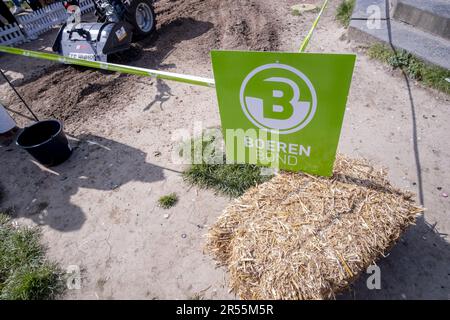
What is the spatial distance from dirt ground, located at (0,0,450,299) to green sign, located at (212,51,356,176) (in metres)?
1.22

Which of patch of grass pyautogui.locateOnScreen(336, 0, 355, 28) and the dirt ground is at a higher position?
patch of grass pyautogui.locateOnScreen(336, 0, 355, 28)

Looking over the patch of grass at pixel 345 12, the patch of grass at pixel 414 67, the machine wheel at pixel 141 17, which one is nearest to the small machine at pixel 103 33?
the machine wheel at pixel 141 17

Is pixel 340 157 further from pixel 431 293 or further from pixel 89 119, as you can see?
pixel 89 119

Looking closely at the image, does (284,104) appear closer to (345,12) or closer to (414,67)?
(414,67)

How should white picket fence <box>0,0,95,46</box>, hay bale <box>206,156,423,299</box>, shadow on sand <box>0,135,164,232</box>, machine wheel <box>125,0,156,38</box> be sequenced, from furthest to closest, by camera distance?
1. white picket fence <box>0,0,95,46</box>
2. machine wheel <box>125,0,156,38</box>
3. shadow on sand <box>0,135,164,232</box>
4. hay bale <box>206,156,423,299</box>

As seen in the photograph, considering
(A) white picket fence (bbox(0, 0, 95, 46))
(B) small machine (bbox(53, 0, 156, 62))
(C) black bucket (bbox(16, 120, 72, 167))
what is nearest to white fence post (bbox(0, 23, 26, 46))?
(A) white picket fence (bbox(0, 0, 95, 46))

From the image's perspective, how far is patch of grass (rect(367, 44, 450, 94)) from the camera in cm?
525

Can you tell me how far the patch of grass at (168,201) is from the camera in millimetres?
3893

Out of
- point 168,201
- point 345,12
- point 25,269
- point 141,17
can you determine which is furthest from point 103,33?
point 345,12

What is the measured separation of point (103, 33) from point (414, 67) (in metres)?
6.50

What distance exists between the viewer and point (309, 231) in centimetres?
255

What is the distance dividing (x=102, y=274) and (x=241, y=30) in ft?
22.4

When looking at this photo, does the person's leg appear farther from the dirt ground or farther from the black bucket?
the black bucket

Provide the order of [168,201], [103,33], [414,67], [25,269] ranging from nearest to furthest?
[25,269], [168,201], [414,67], [103,33]
